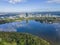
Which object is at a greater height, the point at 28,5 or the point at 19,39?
the point at 28,5

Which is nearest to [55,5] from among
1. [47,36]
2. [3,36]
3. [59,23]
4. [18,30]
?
[59,23]

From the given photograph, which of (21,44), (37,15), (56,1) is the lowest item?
(21,44)

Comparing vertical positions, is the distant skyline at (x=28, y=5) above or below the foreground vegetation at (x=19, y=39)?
above

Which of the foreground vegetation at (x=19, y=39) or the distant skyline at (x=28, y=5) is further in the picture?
the distant skyline at (x=28, y=5)

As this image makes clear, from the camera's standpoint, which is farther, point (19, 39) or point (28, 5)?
point (28, 5)

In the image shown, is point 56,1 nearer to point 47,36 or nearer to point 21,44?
point 47,36
